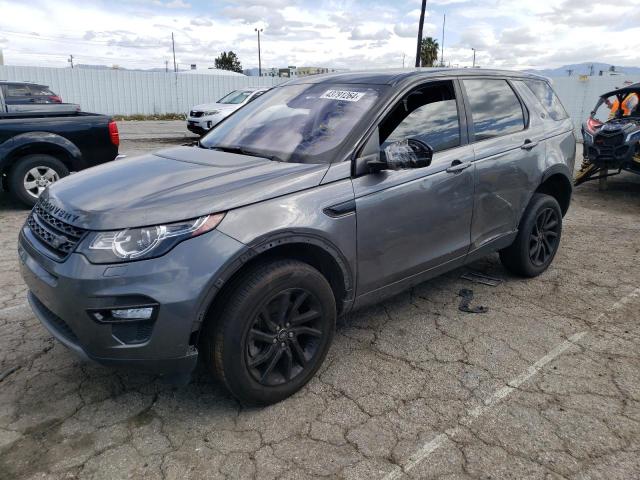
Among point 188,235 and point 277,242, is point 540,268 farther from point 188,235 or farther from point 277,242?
point 188,235

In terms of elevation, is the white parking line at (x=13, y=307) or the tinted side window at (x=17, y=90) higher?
the tinted side window at (x=17, y=90)

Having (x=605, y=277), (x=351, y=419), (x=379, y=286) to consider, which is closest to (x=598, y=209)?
(x=605, y=277)

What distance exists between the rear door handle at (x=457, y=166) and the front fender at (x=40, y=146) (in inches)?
217

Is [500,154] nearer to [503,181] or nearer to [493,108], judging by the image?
[503,181]

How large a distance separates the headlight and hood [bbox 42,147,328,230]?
0.03m

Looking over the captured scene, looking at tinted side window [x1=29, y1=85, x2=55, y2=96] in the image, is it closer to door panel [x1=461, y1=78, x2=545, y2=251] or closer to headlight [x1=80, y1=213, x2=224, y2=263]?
door panel [x1=461, y1=78, x2=545, y2=251]

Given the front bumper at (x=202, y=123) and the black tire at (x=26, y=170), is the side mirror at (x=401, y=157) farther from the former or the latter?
the front bumper at (x=202, y=123)

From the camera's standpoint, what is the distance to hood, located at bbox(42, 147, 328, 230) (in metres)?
2.47

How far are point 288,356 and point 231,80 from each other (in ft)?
92.6

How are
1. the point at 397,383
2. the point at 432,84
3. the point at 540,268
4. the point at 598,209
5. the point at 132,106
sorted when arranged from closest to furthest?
the point at 397,383, the point at 432,84, the point at 540,268, the point at 598,209, the point at 132,106

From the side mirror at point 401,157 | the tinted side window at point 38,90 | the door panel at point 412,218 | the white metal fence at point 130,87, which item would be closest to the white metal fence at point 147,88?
the white metal fence at point 130,87

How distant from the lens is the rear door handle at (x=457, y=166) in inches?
139

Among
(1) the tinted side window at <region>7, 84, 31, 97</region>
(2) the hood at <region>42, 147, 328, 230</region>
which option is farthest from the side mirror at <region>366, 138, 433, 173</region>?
(1) the tinted side window at <region>7, 84, 31, 97</region>

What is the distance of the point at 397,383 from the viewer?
308 cm
